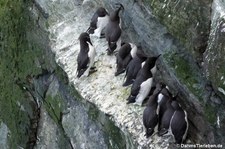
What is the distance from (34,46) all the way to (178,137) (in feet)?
15.7

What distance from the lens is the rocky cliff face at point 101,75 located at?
7398 mm

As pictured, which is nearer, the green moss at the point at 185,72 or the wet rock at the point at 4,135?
the green moss at the point at 185,72

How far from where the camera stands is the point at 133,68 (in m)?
8.70

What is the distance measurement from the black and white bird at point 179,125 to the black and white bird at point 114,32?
222 cm

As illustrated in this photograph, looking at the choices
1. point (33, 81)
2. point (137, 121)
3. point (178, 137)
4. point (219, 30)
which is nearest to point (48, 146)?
point (33, 81)

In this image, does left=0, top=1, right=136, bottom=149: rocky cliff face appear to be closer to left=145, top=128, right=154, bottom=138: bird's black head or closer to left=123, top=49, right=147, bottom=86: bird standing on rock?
left=123, top=49, right=147, bottom=86: bird standing on rock

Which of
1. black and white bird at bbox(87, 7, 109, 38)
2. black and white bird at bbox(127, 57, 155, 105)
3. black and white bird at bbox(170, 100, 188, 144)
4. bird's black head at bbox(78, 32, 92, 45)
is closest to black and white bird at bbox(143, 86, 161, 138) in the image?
black and white bird at bbox(170, 100, 188, 144)

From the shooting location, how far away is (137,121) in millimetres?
8117

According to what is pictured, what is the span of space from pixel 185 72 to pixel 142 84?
0.81m

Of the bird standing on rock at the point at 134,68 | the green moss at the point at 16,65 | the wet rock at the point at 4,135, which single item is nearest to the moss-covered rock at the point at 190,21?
the bird standing on rock at the point at 134,68

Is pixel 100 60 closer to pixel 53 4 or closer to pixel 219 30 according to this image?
pixel 53 4

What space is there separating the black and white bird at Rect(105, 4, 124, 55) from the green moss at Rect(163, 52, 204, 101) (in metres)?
1.52

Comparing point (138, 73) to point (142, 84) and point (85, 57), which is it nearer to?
point (142, 84)

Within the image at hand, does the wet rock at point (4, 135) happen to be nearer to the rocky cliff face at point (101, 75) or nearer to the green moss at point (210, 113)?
the rocky cliff face at point (101, 75)
